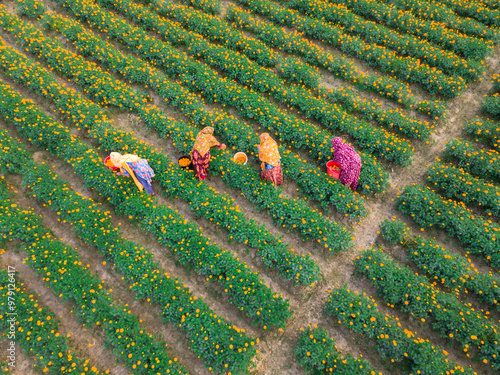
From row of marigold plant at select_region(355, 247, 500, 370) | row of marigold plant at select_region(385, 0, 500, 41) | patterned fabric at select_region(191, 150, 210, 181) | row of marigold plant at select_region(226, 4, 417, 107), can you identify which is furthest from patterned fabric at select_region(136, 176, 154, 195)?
row of marigold plant at select_region(385, 0, 500, 41)

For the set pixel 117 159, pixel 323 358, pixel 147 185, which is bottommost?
pixel 323 358

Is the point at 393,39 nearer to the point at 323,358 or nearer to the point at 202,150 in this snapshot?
the point at 202,150

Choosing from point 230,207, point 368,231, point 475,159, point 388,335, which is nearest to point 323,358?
point 388,335

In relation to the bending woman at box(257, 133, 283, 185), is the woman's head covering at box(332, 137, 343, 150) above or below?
above

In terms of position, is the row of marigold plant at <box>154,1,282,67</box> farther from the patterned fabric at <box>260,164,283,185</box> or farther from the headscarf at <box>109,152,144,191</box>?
the headscarf at <box>109,152,144,191</box>

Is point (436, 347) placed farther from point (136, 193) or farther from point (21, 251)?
point (21, 251)

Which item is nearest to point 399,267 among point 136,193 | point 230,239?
point 230,239

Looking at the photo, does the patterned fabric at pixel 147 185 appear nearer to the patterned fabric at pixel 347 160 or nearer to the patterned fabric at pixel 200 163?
the patterned fabric at pixel 200 163
